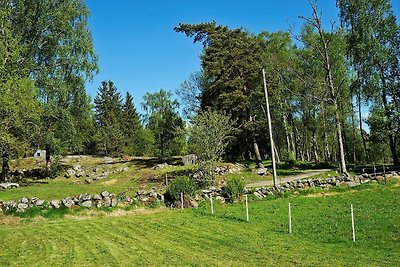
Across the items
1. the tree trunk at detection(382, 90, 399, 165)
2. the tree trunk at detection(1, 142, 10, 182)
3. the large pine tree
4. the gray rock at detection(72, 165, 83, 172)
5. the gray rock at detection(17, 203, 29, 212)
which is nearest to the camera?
the gray rock at detection(17, 203, 29, 212)

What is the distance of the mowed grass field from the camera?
12.1 metres

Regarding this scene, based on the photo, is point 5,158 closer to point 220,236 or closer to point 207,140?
point 207,140

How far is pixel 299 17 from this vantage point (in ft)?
106

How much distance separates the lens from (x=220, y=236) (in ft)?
51.0

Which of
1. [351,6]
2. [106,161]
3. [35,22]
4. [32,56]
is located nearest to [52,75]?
[32,56]

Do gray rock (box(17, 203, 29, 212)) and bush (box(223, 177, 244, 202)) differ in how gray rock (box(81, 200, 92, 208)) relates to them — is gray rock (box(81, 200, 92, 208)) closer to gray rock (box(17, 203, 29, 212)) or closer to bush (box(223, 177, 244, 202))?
gray rock (box(17, 203, 29, 212))

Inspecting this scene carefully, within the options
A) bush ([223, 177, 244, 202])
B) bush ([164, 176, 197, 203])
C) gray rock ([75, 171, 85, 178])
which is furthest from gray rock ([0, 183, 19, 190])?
bush ([223, 177, 244, 202])

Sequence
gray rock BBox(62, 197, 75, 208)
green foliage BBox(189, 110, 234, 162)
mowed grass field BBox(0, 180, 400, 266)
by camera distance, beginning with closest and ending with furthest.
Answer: mowed grass field BBox(0, 180, 400, 266)
gray rock BBox(62, 197, 75, 208)
green foliage BBox(189, 110, 234, 162)

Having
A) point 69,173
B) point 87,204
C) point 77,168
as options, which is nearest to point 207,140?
point 87,204

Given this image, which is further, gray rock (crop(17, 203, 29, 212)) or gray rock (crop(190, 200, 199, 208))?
gray rock (crop(190, 200, 199, 208))

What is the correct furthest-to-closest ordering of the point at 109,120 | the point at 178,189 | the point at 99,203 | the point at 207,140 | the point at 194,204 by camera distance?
the point at 109,120, the point at 207,140, the point at 178,189, the point at 194,204, the point at 99,203

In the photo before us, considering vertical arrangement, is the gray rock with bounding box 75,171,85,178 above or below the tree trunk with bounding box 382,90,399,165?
below

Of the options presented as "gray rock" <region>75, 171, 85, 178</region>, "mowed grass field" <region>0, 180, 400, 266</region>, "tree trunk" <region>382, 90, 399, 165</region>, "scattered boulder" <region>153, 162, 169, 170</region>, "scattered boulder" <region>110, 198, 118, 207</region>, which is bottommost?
"mowed grass field" <region>0, 180, 400, 266</region>

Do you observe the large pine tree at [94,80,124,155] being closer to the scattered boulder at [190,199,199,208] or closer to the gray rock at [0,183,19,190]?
the gray rock at [0,183,19,190]
